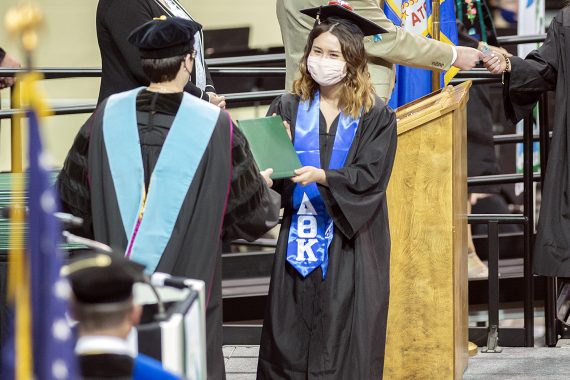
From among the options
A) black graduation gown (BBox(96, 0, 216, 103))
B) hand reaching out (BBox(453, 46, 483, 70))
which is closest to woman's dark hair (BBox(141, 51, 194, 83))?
black graduation gown (BBox(96, 0, 216, 103))

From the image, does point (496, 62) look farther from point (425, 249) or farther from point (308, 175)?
point (308, 175)

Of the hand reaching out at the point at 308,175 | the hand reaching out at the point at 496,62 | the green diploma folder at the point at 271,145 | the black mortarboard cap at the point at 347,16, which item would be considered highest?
the black mortarboard cap at the point at 347,16

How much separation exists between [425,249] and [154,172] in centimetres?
167

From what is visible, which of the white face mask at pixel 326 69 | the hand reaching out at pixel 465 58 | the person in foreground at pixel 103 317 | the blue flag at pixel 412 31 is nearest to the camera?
the person in foreground at pixel 103 317

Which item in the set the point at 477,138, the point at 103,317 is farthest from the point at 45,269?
the point at 477,138

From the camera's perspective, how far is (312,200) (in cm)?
447

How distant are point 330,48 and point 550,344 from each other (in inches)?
86.5

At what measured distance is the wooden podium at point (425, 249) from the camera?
15.8ft

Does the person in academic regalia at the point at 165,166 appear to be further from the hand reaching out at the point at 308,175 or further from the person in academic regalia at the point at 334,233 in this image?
the person in academic regalia at the point at 334,233

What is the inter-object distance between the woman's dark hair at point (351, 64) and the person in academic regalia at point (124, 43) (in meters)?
0.44

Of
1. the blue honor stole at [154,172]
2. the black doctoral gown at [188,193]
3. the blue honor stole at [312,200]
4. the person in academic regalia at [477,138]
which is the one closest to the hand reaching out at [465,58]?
the blue honor stole at [312,200]

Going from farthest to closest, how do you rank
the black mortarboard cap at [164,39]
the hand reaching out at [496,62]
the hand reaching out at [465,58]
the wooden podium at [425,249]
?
1. the hand reaching out at [496,62]
2. the hand reaching out at [465,58]
3. the wooden podium at [425,249]
4. the black mortarboard cap at [164,39]

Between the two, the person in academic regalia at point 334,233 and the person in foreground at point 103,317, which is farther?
the person in academic regalia at point 334,233

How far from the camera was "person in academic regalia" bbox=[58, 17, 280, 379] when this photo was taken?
11.7ft
